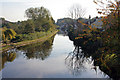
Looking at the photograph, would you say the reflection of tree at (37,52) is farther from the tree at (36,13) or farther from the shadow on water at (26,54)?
the tree at (36,13)

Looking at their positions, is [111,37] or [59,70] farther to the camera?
[59,70]

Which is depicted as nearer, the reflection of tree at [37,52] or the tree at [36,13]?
the reflection of tree at [37,52]

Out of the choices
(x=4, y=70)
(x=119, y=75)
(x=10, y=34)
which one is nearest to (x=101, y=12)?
(x=119, y=75)

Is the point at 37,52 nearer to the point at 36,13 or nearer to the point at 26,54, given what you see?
the point at 26,54

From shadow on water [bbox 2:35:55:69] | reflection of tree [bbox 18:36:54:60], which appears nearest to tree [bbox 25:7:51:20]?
reflection of tree [bbox 18:36:54:60]

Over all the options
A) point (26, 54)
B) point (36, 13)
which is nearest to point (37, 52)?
point (26, 54)

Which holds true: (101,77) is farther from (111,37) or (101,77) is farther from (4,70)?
(4,70)

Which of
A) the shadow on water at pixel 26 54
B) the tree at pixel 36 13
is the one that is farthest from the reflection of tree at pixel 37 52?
the tree at pixel 36 13

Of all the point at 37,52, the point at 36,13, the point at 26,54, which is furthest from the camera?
the point at 36,13

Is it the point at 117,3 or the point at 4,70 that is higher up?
the point at 117,3

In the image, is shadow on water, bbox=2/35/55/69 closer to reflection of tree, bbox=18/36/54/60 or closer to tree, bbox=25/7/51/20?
reflection of tree, bbox=18/36/54/60

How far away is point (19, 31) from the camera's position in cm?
3641

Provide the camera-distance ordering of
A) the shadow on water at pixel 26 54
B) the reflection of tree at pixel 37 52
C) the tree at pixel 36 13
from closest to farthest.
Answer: the shadow on water at pixel 26 54
the reflection of tree at pixel 37 52
the tree at pixel 36 13

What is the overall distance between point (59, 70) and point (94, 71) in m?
3.15
